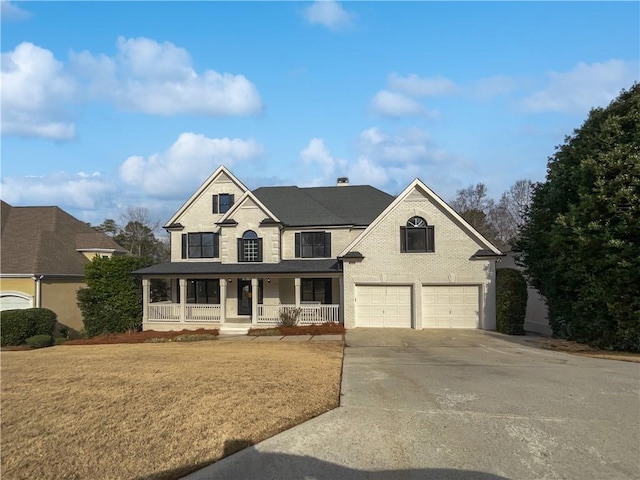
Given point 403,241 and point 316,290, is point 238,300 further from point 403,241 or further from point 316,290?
point 403,241

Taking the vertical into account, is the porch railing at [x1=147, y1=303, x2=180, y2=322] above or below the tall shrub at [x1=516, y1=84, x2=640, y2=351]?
below

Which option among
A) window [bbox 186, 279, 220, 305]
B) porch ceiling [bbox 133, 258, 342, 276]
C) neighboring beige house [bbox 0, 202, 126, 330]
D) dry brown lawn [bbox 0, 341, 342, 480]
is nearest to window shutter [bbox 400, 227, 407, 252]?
porch ceiling [bbox 133, 258, 342, 276]

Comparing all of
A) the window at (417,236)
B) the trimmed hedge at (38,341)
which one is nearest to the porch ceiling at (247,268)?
the window at (417,236)

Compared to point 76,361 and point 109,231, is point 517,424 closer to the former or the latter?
point 76,361

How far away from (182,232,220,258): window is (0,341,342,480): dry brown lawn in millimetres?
13840

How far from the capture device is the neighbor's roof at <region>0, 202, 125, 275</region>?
23.7 meters

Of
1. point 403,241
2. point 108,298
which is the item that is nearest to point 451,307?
point 403,241

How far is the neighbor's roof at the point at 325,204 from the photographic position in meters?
25.0

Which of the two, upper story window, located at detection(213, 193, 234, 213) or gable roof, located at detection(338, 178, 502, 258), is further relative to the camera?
upper story window, located at detection(213, 193, 234, 213)

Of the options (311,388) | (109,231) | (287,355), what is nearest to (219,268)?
(287,355)

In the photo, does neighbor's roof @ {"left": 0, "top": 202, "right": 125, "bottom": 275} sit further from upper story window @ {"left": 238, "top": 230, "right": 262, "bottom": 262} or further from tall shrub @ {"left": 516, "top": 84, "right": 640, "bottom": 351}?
tall shrub @ {"left": 516, "top": 84, "right": 640, "bottom": 351}

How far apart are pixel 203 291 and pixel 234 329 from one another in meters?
4.83

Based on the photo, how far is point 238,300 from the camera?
25.0 m

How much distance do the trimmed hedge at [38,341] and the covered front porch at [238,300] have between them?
4794 mm
